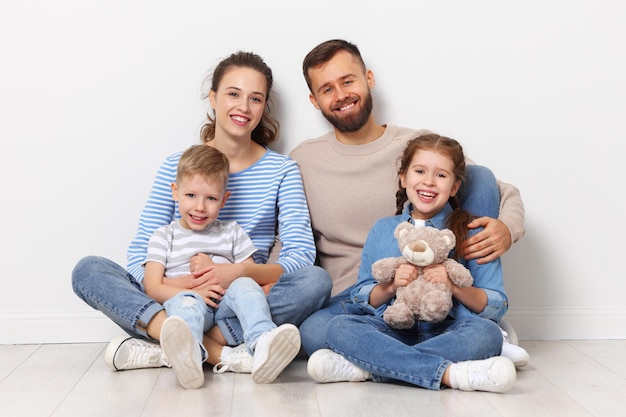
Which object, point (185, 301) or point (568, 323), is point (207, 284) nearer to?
point (185, 301)

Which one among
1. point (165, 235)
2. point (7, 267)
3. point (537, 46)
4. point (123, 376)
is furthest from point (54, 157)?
point (537, 46)

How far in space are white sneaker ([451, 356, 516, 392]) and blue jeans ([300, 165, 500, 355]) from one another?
418mm

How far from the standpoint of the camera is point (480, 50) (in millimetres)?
2484

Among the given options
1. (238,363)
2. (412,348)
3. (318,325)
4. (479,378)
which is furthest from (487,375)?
(238,363)

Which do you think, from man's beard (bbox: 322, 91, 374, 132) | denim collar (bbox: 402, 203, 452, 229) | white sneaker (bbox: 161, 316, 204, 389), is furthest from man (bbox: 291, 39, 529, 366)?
white sneaker (bbox: 161, 316, 204, 389)

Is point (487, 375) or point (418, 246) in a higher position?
point (418, 246)

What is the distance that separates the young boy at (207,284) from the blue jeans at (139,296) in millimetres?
59

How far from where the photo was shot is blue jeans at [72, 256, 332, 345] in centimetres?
205

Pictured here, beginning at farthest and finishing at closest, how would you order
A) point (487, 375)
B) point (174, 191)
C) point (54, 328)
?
point (54, 328), point (174, 191), point (487, 375)

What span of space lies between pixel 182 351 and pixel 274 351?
8.4 inches

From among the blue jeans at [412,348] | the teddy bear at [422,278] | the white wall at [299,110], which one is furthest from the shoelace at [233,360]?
the white wall at [299,110]

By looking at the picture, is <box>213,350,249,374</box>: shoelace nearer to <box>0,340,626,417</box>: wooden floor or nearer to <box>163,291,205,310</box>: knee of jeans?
<box>0,340,626,417</box>: wooden floor

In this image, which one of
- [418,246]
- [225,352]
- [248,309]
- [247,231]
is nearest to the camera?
[418,246]

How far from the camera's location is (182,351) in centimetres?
182
